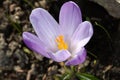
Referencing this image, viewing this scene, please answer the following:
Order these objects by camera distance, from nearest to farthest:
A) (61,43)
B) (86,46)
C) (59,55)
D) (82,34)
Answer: (59,55)
(82,34)
(61,43)
(86,46)

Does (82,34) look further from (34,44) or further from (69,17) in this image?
(34,44)

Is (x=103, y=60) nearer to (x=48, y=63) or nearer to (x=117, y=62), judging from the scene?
(x=117, y=62)

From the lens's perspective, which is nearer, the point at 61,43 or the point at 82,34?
the point at 82,34

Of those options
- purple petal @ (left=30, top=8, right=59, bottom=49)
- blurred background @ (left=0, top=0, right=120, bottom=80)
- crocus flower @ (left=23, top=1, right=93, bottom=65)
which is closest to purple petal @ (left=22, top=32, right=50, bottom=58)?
crocus flower @ (left=23, top=1, right=93, bottom=65)

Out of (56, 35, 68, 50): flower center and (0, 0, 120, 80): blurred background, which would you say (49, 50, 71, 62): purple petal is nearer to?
(56, 35, 68, 50): flower center

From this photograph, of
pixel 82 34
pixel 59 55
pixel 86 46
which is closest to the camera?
pixel 59 55

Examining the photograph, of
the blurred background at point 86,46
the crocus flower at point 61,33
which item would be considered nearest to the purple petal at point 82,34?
the crocus flower at point 61,33

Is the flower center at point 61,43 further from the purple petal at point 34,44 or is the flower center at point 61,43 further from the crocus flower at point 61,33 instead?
the purple petal at point 34,44

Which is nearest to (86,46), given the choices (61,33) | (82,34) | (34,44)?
(61,33)

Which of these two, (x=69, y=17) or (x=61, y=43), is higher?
(x=69, y=17)
